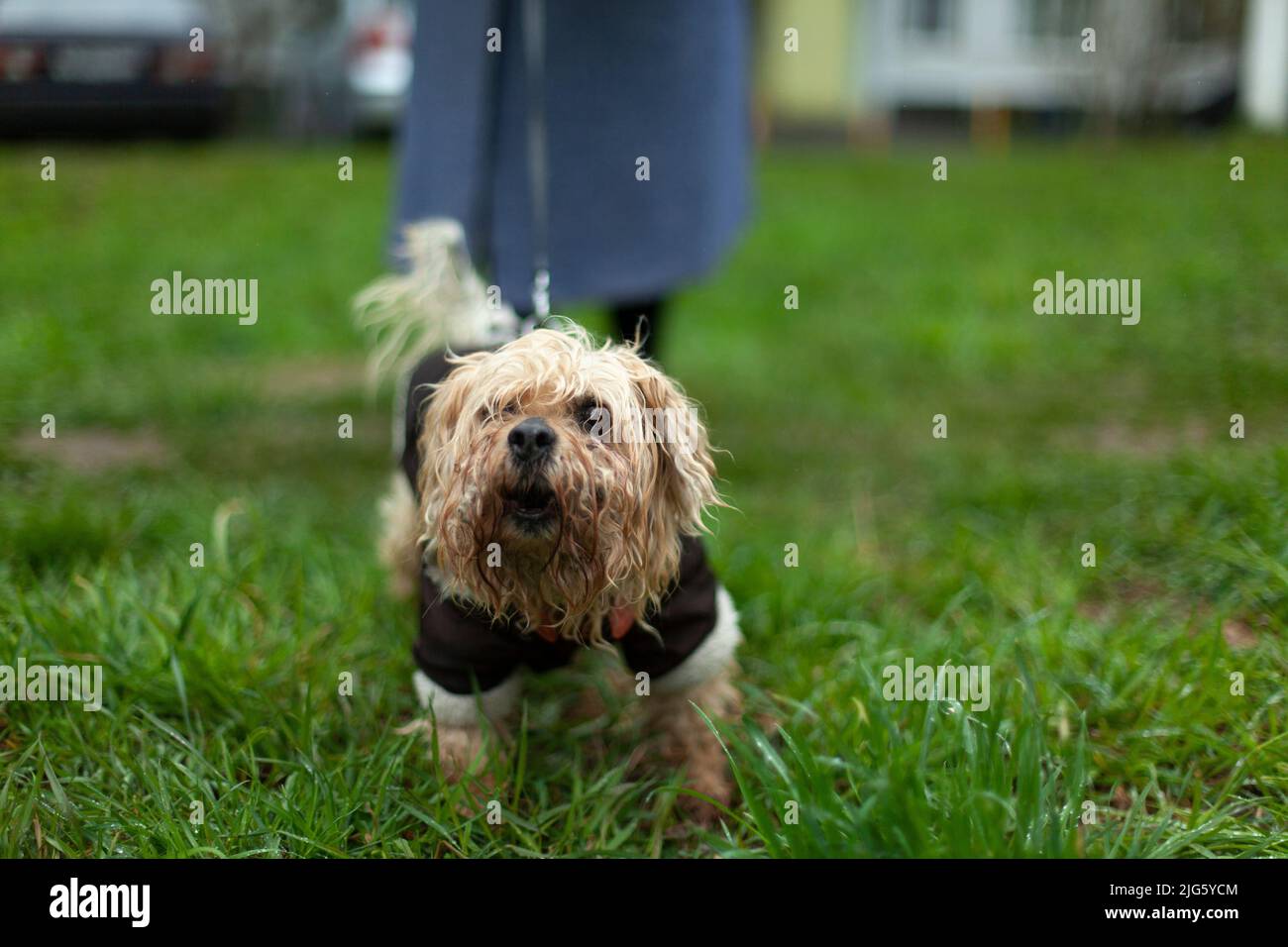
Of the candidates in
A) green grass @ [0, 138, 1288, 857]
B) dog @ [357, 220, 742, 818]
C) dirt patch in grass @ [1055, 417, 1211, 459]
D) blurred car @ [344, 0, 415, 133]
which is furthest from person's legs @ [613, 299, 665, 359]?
blurred car @ [344, 0, 415, 133]

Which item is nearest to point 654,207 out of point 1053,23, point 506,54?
point 506,54

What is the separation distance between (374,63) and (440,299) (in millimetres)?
10898

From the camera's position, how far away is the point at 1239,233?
6797 millimetres

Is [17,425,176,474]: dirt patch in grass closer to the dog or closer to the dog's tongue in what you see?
the dog

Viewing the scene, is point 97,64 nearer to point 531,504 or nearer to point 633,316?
point 633,316

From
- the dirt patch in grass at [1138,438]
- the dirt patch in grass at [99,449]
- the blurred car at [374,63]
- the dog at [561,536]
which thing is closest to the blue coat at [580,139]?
the dog at [561,536]

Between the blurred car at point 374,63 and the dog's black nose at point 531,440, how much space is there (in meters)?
11.6

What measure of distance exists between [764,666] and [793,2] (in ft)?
69.0

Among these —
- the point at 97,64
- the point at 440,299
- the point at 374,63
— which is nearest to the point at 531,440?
the point at 440,299

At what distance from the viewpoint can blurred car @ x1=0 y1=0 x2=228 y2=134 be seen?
29.6 ft

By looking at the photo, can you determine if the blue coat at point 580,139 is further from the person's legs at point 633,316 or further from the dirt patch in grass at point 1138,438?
the dirt patch in grass at point 1138,438

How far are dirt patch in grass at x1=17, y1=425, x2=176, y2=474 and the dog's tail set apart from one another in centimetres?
183

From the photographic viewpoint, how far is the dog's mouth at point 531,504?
1.99 meters

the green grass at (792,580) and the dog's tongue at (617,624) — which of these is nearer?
the green grass at (792,580)
